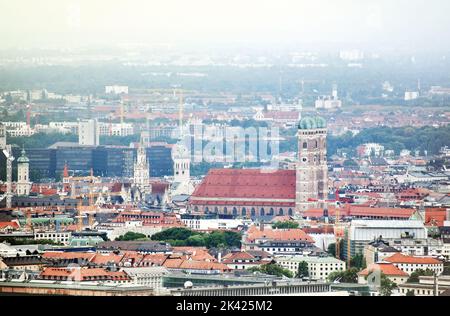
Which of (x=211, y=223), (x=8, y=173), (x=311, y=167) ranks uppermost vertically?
(x=311, y=167)

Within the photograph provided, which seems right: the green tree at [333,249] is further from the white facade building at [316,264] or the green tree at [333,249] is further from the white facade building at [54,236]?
the white facade building at [54,236]

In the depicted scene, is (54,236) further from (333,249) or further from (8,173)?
(8,173)

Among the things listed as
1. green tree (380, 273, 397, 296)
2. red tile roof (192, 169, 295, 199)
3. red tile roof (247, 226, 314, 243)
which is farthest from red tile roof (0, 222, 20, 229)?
green tree (380, 273, 397, 296)

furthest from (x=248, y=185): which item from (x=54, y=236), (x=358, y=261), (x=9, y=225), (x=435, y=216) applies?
(x=358, y=261)

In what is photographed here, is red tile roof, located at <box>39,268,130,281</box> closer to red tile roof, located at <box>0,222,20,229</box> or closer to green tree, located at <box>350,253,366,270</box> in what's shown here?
green tree, located at <box>350,253,366,270</box>

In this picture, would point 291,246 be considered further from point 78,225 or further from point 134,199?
point 134,199
